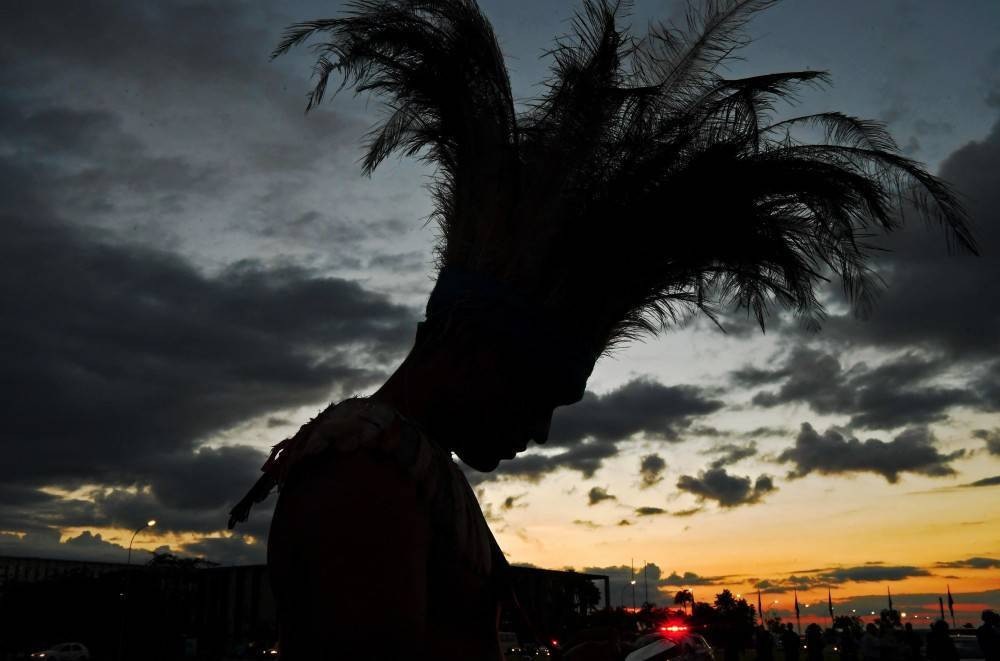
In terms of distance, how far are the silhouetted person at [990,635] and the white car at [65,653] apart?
50.3 meters

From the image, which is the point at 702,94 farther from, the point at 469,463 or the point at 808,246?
the point at 469,463

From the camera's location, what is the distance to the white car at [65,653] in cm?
4900

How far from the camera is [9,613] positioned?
72.4 m

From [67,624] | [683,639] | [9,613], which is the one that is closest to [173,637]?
[67,624]

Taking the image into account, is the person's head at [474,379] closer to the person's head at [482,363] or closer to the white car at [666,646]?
the person's head at [482,363]

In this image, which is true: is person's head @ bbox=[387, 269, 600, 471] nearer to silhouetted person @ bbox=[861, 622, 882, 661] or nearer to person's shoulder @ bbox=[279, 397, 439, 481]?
person's shoulder @ bbox=[279, 397, 439, 481]

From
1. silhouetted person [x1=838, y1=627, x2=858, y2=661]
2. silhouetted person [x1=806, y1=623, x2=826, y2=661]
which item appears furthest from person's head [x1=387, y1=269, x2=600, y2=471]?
silhouetted person [x1=838, y1=627, x2=858, y2=661]

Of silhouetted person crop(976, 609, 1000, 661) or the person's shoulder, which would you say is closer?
the person's shoulder

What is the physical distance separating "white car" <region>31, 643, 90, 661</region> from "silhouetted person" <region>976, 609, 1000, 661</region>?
1979 inches

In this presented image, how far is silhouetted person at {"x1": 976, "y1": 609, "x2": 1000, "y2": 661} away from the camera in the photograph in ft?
50.8

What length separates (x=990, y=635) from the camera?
15.6 metres

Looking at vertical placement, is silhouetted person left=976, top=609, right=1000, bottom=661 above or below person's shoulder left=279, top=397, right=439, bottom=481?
below

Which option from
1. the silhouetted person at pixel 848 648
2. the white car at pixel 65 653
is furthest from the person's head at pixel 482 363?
the white car at pixel 65 653

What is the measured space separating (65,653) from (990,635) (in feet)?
171
